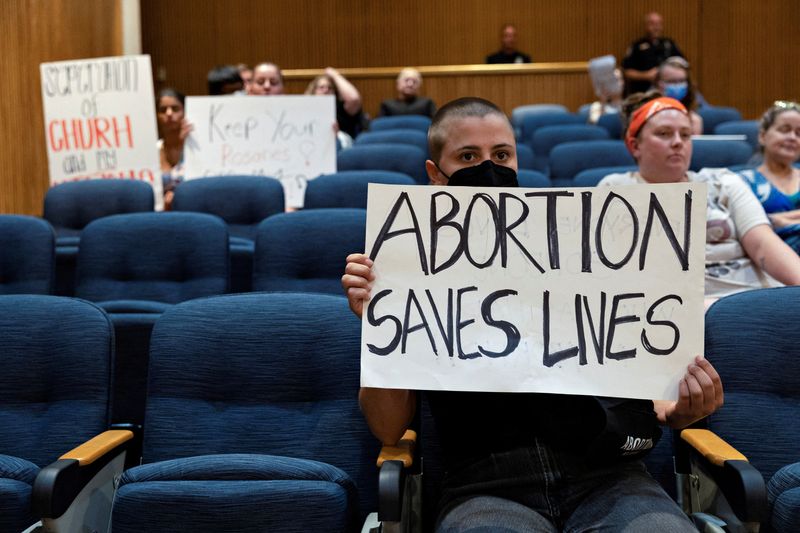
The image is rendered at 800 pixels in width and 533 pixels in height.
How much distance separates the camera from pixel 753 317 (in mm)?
1827

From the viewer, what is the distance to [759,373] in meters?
1.78

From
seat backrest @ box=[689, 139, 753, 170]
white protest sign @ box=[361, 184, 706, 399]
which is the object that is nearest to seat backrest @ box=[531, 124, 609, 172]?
seat backrest @ box=[689, 139, 753, 170]

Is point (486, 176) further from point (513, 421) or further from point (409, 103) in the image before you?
point (409, 103)

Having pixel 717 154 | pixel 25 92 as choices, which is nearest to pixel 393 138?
pixel 717 154

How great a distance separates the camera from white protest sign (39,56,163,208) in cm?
442

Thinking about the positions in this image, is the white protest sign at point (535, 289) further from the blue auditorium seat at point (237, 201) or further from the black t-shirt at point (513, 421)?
the blue auditorium seat at point (237, 201)

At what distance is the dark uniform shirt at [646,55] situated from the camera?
343 inches

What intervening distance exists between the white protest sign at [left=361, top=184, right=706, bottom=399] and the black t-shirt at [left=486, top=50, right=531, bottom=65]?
8229 millimetres

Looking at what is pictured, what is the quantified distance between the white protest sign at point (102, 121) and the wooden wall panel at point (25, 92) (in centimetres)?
136

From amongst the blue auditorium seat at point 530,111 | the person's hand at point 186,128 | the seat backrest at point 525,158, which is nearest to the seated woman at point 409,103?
the blue auditorium seat at point 530,111

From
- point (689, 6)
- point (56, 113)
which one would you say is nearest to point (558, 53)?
point (689, 6)

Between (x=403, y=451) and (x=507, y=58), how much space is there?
27.3 ft

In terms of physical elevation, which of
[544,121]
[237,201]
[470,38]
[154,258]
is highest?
[470,38]

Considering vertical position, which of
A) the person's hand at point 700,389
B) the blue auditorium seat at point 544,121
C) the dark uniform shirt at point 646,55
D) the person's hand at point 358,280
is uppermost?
the dark uniform shirt at point 646,55
